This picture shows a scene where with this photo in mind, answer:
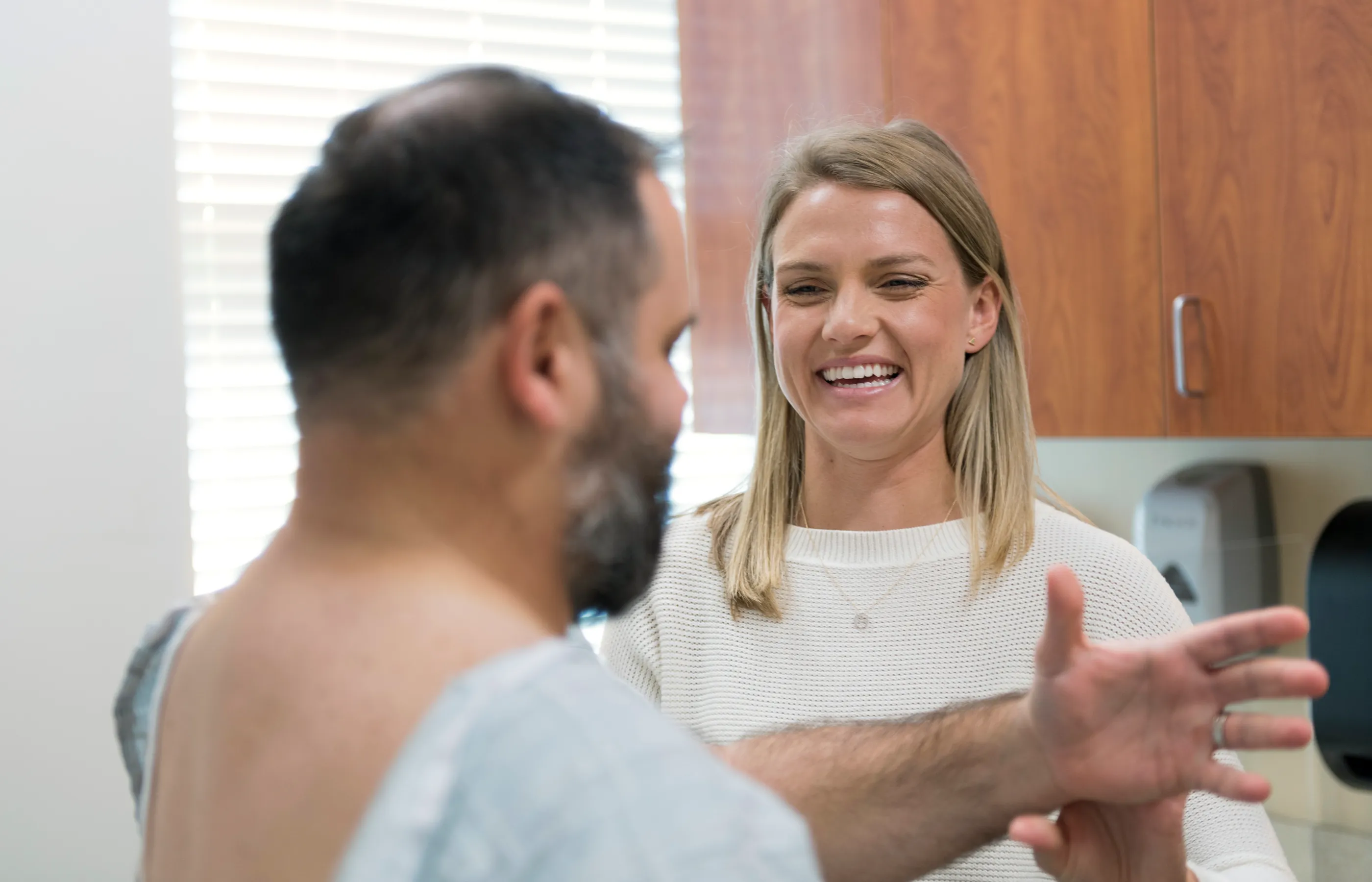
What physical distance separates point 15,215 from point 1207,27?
194 centimetres

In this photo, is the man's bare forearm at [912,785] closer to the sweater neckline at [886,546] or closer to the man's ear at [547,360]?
the sweater neckline at [886,546]

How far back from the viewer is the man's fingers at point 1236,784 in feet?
2.55

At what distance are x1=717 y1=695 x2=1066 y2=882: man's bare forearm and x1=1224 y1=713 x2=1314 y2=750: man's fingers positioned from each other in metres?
0.12

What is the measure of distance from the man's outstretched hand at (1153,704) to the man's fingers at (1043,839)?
37 millimetres

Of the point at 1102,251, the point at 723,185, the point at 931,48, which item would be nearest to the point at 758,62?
the point at 723,185

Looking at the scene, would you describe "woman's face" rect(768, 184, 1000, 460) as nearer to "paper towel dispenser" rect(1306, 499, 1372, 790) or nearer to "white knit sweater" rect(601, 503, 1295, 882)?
"white knit sweater" rect(601, 503, 1295, 882)

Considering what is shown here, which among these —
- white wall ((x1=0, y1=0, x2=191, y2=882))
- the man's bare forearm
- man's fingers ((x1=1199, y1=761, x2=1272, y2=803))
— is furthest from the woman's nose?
white wall ((x1=0, y1=0, x2=191, y2=882))

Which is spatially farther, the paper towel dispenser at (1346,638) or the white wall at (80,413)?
the white wall at (80,413)

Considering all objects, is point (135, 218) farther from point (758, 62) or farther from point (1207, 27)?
point (1207, 27)

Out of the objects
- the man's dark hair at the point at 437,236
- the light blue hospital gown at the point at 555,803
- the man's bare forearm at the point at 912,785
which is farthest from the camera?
the man's bare forearm at the point at 912,785

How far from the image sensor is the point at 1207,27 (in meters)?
1.77

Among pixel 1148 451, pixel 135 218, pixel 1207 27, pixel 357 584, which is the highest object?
pixel 1207 27

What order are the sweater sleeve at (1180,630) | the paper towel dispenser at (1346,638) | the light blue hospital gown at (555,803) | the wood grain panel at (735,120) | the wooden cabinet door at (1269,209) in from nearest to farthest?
the light blue hospital gown at (555,803) → the sweater sleeve at (1180,630) → the wooden cabinet door at (1269,209) → the paper towel dispenser at (1346,638) → the wood grain panel at (735,120)

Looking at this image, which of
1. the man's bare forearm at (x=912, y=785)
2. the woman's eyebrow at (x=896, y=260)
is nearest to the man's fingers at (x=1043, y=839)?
the man's bare forearm at (x=912, y=785)
